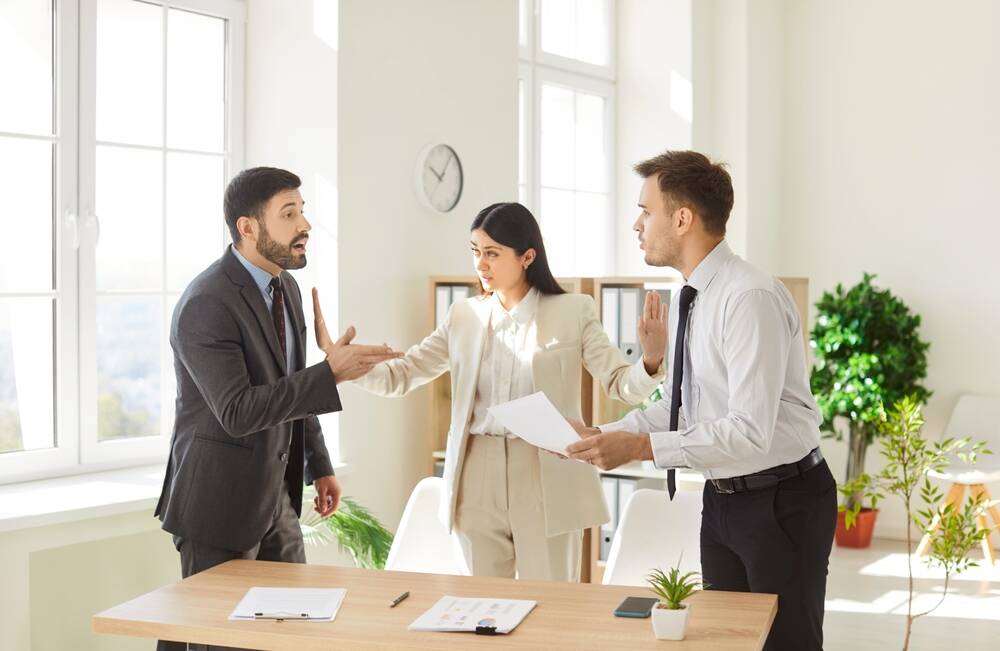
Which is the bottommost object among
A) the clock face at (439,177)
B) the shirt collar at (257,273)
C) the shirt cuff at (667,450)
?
the shirt cuff at (667,450)

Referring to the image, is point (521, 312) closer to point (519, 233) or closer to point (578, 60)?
point (519, 233)

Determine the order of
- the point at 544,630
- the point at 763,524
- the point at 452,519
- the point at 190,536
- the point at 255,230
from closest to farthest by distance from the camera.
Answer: the point at 544,630 → the point at 763,524 → the point at 190,536 → the point at 255,230 → the point at 452,519

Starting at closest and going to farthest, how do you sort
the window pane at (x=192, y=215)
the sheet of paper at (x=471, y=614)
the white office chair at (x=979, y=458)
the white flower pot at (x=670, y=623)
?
the white flower pot at (x=670, y=623), the sheet of paper at (x=471, y=614), the window pane at (x=192, y=215), the white office chair at (x=979, y=458)

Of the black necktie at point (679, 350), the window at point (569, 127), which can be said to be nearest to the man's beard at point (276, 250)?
the black necktie at point (679, 350)

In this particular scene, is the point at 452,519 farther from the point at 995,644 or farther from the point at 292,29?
the point at 995,644

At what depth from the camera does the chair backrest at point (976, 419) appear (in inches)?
256

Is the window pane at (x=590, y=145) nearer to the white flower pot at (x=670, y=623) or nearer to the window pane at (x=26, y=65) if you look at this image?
the window pane at (x=26, y=65)

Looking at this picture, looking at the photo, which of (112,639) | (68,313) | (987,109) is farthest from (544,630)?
(987,109)

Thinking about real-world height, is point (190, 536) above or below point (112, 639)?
above

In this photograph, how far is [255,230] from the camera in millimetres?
3033

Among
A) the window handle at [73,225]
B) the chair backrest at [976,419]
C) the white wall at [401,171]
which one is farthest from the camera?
the chair backrest at [976,419]

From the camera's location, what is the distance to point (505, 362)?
3.32m

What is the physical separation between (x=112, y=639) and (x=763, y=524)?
7.83 ft

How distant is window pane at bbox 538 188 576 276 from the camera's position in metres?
6.59
